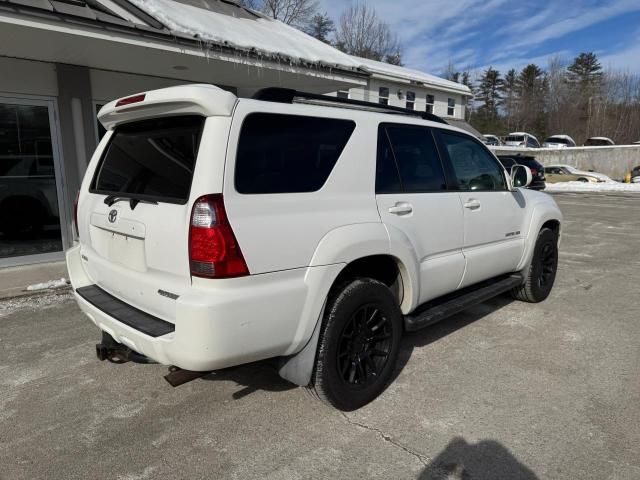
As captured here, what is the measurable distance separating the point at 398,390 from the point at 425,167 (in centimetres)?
169

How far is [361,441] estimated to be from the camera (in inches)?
106

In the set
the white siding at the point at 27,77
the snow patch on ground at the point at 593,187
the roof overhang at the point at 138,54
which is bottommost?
the snow patch on ground at the point at 593,187

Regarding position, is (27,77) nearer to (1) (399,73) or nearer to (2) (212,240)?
(2) (212,240)

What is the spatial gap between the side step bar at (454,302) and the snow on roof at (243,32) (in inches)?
201

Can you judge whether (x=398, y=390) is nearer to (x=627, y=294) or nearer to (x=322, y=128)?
(x=322, y=128)

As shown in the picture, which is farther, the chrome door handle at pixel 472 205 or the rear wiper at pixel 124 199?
the chrome door handle at pixel 472 205

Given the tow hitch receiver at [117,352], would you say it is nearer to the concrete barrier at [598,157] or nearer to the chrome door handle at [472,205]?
the chrome door handle at [472,205]

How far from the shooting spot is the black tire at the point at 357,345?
2.73 metres

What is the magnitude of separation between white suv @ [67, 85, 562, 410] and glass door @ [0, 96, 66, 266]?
4609 millimetres

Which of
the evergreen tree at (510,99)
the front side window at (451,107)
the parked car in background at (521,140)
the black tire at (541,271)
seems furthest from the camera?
the evergreen tree at (510,99)

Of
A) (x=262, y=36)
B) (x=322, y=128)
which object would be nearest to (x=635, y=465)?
(x=322, y=128)

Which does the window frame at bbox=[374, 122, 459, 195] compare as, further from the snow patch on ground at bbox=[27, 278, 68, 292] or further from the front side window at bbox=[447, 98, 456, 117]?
the front side window at bbox=[447, 98, 456, 117]

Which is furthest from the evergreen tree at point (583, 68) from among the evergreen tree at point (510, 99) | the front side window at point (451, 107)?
the front side window at point (451, 107)

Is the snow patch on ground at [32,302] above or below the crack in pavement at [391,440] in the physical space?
above
